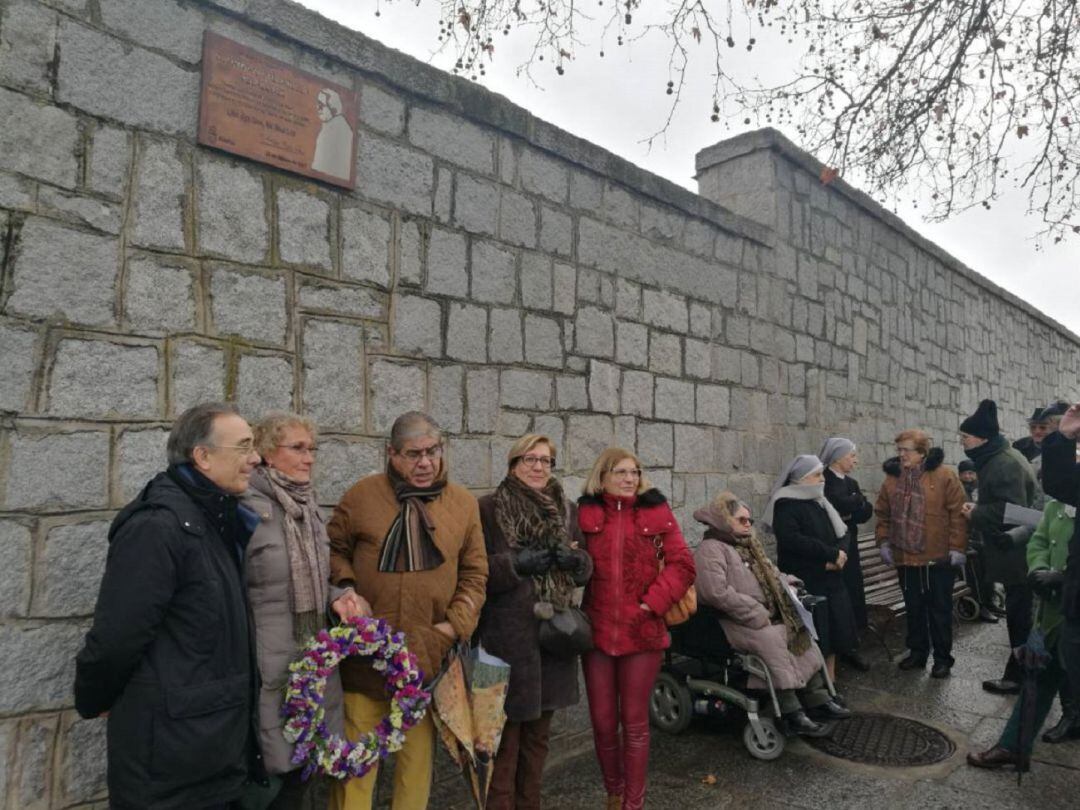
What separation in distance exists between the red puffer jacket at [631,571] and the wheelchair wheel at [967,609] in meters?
5.53

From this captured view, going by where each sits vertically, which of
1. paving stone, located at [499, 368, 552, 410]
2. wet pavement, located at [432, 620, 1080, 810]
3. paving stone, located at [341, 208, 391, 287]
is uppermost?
paving stone, located at [341, 208, 391, 287]

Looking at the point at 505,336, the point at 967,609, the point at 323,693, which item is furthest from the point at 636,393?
the point at 967,609

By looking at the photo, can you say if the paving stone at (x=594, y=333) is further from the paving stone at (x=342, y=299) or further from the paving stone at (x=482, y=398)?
the paving stone at (x=342, y=299)

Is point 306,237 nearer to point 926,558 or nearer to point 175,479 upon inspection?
point 175,479

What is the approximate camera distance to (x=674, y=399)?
5527 millimetres

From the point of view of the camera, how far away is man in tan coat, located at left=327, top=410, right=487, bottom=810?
9.64 ft

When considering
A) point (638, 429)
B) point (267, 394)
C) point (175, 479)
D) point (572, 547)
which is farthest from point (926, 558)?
point (175, 479)

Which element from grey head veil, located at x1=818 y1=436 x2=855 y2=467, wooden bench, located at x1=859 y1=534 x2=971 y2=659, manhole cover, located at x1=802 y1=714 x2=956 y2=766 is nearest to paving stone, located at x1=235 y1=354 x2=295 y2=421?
manhole cover, located at x1=802 y1=714 x2=956 y2=766

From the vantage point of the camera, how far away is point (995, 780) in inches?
159

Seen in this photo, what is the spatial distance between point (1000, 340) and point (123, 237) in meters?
12.8

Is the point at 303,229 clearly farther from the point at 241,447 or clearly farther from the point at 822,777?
the point at 822,777

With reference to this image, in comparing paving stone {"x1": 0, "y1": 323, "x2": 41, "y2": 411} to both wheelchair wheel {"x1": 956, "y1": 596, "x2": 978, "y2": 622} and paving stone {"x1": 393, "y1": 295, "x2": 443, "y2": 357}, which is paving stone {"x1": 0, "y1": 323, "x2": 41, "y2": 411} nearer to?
paving stone {"x1": 393, "y1": 295, "x2": 443, "y2": 357}

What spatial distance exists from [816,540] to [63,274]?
442cm

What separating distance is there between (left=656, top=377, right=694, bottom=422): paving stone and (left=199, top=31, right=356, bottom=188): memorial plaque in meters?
2.66
